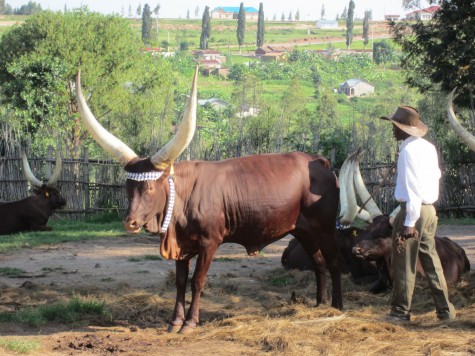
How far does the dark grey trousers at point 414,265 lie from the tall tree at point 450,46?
10.1 meters

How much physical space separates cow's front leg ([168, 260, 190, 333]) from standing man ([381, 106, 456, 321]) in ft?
5.72

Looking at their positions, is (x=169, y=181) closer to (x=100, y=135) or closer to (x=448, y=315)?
(x=100, y=135)

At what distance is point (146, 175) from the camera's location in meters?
6.86

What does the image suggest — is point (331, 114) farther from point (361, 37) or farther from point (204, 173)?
point (361, 37)

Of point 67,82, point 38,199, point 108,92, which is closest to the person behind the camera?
point 38,199

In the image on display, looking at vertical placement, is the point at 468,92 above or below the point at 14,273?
above

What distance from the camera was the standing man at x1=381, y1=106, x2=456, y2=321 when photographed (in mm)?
6844

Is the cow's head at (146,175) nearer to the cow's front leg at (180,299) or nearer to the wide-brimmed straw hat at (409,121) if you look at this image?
the cow's front leg at (180,299)

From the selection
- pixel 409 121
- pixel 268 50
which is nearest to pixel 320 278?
pixel 409 121

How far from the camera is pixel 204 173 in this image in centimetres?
734

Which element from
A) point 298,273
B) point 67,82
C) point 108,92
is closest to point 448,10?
point 298,273

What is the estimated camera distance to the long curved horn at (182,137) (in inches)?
257

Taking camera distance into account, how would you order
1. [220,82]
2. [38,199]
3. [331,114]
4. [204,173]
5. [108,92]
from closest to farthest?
[204,173]
[38,199]
[108,92]
[331,114]
[220,82]

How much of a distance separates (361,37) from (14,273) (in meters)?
151
